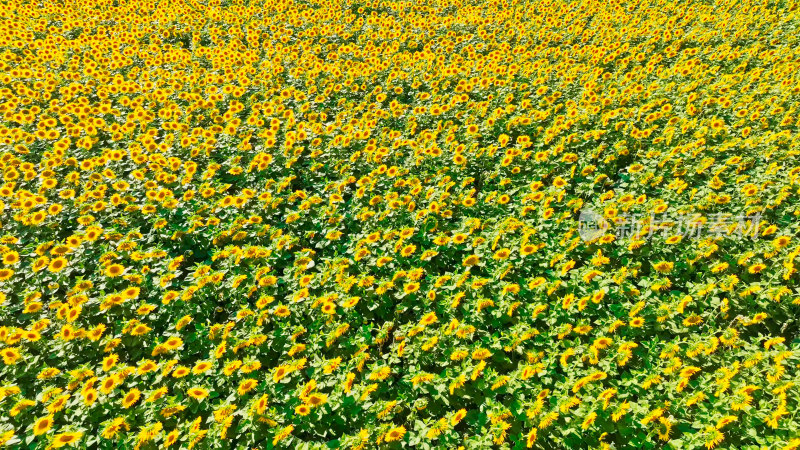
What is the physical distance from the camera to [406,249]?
164 inches

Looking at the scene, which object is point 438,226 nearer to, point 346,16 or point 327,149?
point 327,149

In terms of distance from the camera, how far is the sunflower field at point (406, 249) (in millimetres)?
3150

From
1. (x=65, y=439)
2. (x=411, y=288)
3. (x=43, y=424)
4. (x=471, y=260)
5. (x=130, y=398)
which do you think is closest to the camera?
(x=65, y=439)

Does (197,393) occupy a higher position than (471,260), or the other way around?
(471,260)

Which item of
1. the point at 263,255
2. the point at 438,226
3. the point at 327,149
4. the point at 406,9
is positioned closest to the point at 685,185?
the point at 438,226

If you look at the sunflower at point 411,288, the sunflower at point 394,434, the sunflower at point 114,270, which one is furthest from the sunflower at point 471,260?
the sunflower at point 114,270

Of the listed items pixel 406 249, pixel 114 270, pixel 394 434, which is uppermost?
pixel 406 249

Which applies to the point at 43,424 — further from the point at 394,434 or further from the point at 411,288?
the point at 411,288

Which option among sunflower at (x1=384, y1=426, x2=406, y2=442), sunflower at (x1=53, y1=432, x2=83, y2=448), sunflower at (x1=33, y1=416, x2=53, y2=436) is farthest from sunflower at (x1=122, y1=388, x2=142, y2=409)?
sunflower at (x1=384, y1=426, x2=406, y2=442)

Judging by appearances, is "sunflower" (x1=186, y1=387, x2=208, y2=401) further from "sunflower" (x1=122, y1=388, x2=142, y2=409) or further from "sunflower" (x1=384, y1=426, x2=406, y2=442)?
"sunflower" (x1=384, y1=426, x2=406, y2=442)

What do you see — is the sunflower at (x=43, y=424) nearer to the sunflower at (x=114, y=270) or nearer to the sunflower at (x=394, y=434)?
the sunflower at (x=114, y=270)

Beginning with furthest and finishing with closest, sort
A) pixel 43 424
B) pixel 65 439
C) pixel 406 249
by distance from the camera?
pixel 406 249 → pixel 43 424 → pixel 65 439

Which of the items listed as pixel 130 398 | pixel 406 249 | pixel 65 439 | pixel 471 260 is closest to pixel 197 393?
pixel 130 398

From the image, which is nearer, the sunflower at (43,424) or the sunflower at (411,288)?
the sunflower at (43,424)
